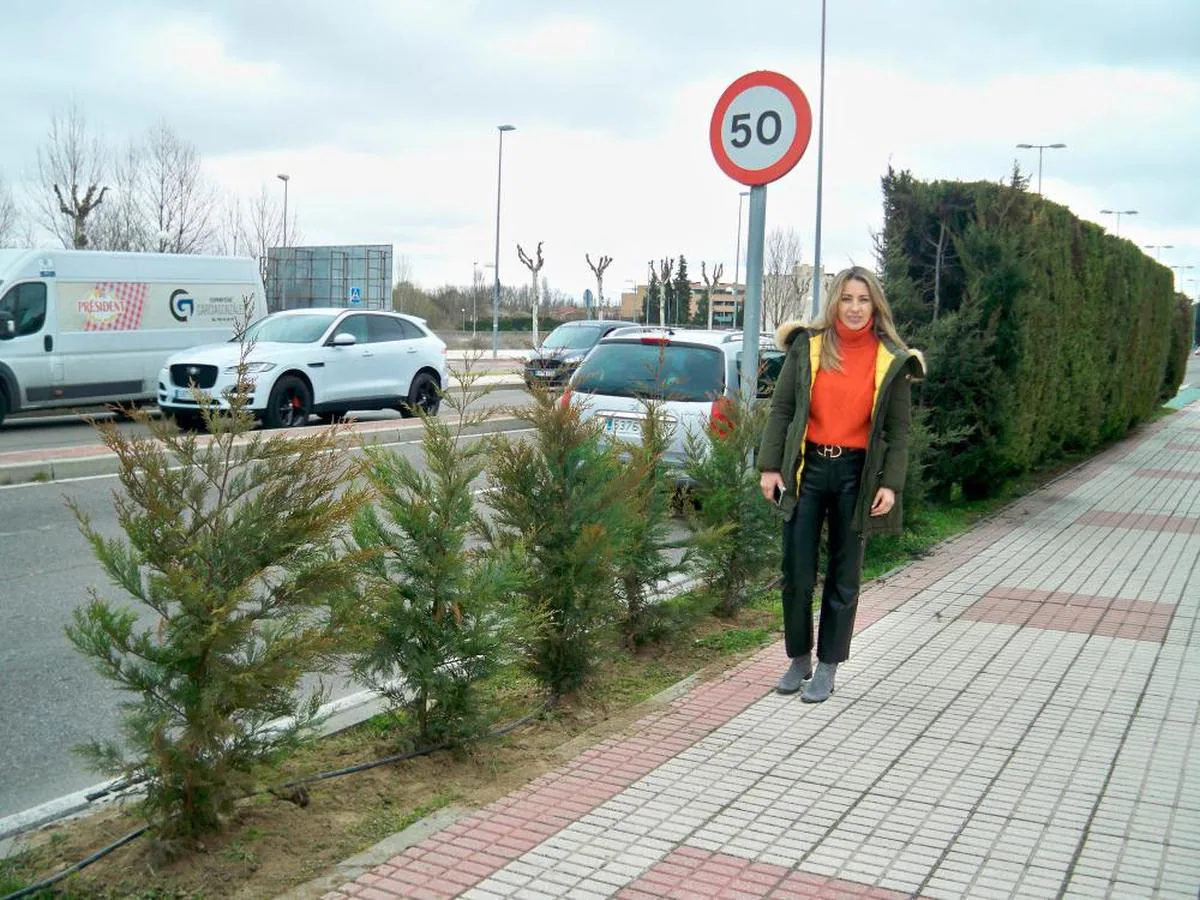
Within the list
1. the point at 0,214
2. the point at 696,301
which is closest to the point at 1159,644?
the point at 0,214

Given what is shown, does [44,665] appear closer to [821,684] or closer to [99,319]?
[821,684]

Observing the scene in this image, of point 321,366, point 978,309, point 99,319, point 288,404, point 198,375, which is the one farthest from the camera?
point 99,319

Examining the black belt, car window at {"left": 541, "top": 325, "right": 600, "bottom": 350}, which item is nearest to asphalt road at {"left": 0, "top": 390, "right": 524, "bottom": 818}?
the black belt

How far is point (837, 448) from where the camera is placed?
18.8 feet

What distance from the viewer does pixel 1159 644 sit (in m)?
7.13

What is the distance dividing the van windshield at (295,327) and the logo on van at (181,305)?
1846mm

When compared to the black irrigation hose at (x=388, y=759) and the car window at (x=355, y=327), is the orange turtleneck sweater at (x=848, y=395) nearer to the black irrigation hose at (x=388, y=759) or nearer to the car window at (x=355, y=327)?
the black irrigation hose at (x=388, y=759)

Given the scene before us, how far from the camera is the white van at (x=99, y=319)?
1800 centimetres

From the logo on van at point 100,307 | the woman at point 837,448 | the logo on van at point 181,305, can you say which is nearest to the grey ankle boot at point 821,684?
the woman at point 837,448

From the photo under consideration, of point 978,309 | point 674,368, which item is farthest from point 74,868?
point 978,309

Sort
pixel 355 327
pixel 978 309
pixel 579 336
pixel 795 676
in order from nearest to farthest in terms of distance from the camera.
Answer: pixel 795 676 < pixel 978 309 < pixel 355 327 < pixel 579 336

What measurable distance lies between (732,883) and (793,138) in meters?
4.59

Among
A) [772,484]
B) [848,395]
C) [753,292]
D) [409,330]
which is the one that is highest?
[753,292]

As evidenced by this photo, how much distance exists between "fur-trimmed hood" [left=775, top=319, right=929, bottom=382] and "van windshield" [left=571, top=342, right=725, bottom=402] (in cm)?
536
